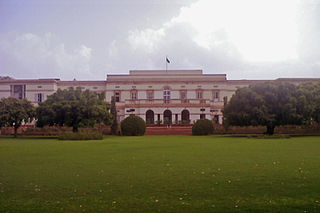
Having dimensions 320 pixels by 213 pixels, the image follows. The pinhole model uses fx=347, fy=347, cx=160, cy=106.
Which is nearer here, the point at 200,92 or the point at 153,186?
the point at 153,186

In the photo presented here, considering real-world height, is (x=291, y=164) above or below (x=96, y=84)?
below

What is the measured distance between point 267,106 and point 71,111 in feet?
63.8

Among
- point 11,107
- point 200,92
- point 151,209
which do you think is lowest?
point 151,209

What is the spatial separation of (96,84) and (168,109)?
1520cm

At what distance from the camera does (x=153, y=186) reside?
908cm

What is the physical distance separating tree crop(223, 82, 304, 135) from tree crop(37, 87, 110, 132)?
1365 cm

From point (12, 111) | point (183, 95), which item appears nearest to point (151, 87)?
point (183, 95)

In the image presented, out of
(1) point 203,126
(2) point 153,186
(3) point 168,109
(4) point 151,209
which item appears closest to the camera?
(4) point 151,209

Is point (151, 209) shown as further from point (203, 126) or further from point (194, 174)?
point (203, 126)

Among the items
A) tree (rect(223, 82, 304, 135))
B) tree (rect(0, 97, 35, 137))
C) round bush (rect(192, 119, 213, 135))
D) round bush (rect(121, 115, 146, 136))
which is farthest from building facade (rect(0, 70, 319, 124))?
tree (rect(223, 82, 304, 135))

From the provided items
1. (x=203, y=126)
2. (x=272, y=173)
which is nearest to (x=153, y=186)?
(x=272, y=173)

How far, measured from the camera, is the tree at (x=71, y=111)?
34562mm

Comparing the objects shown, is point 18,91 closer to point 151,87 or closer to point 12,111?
point 151,87

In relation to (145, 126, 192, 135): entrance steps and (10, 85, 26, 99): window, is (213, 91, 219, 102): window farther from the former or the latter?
(10, 85, 26, 99): window
